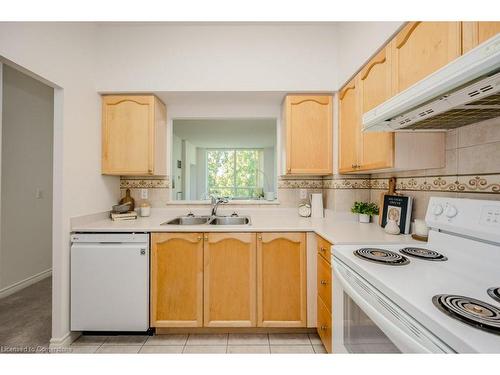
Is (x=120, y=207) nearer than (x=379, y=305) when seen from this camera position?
No

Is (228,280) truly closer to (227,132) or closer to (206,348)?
(206,348)

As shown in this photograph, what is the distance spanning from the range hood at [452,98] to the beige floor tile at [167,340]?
6.49ft

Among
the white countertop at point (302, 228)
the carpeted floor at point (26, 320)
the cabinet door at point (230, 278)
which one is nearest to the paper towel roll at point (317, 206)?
the white countertop at point (302, 228)

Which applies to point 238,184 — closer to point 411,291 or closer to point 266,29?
point 266,29

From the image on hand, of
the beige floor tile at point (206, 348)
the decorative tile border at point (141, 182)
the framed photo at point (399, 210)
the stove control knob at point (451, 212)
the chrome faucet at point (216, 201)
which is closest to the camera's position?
the stove control knob at point (451, 212)

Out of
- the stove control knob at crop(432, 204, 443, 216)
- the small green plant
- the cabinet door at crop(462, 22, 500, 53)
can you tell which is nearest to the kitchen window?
the small green plant

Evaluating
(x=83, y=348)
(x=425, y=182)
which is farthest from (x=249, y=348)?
(x=425, y=182)

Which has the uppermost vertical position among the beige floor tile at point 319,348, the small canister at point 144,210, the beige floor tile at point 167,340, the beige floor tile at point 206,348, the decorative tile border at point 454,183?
the decorative tile border at point 454,183

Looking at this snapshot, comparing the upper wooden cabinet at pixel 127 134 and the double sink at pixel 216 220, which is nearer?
the upper wooden cabinet at pixel 127 134

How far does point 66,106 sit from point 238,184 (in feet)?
13.3

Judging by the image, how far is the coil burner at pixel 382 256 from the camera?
1003 mm

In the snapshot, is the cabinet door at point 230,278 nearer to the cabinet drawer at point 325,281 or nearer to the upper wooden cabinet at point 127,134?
the cabinet drawer at point 325,281

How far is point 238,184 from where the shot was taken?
5637mm
